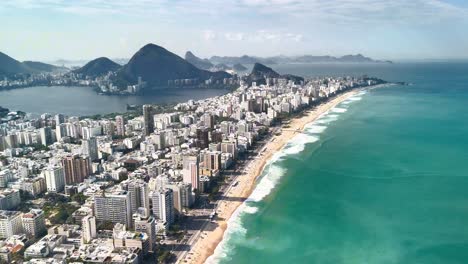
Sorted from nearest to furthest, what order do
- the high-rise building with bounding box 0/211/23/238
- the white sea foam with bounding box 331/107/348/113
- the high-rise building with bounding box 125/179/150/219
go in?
the high-rise building with bounding box 0/211/23/238, the high-rise building with bounding box 125/179/150/219, the white sea foam with bounding box 331/107/348/113

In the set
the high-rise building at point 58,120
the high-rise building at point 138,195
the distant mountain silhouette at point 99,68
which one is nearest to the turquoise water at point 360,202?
the high-rise building at point 138,195

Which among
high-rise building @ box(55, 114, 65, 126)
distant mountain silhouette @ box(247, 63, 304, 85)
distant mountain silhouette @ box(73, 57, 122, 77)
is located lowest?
high-rise building @ box(55, 114, 65, 126)

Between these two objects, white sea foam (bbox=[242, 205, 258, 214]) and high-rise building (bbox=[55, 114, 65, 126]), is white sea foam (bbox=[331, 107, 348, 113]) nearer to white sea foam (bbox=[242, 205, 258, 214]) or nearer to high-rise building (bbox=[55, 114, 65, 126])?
high-rise building (bbox=[55, 114, 65, 126])

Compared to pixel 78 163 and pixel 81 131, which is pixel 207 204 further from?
pixel 81 131

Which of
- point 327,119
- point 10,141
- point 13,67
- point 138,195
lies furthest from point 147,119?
point 13,67

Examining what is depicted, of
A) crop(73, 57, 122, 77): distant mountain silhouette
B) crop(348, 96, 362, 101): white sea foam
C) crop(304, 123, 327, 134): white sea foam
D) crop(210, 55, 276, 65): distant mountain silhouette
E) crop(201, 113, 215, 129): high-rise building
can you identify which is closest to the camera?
crop(304, 123, 327, 134): white sea foam

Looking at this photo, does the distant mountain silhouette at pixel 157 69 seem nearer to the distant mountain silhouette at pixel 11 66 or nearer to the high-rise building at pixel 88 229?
the distant mountain silhouette at pixel 11 66

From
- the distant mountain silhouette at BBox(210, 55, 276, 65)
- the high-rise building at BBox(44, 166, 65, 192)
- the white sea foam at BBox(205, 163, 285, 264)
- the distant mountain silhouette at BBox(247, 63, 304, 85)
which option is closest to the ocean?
the distant mountain silhouette at BBox(247, 63, 304, 85)
